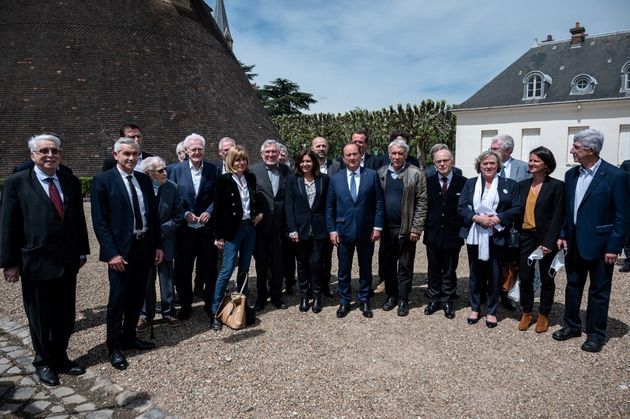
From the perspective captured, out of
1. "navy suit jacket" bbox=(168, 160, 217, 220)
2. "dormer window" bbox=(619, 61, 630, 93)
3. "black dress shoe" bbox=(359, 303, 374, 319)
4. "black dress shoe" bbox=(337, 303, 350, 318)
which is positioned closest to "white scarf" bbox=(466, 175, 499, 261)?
"black dress shoe" bbox=(359, 303, 374, 319)

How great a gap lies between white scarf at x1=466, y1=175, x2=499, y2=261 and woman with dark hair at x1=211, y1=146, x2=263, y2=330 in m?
2.70

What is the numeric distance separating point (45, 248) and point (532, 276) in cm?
529

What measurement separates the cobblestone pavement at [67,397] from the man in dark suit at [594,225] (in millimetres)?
4454

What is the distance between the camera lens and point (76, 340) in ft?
16.1

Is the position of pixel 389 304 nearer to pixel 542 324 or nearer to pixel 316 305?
pixel 316 305

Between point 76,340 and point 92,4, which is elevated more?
point 92,4

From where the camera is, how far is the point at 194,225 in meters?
5.48

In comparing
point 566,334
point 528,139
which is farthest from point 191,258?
point 528,139

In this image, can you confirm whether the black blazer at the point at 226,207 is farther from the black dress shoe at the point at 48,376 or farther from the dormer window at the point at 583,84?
the dormer window at the point at 583,84

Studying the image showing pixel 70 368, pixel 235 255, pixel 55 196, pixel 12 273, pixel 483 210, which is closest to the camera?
pixel 12 273

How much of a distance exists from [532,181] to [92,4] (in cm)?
2807

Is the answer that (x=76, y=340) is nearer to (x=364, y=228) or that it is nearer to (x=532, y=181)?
(x=364, y=228)

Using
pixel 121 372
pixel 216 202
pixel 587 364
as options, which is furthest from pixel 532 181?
pixel 121 372

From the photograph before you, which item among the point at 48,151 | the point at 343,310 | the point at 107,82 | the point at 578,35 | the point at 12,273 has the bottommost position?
the point at 343,310
